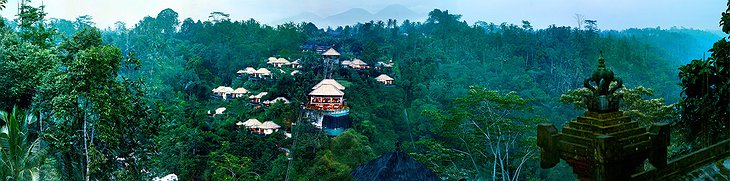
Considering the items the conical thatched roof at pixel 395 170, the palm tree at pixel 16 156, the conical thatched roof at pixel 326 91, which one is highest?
the conical thatched roof at pixel 326 91

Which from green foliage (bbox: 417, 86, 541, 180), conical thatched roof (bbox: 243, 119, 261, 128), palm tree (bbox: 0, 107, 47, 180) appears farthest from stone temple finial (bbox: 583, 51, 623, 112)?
conical thatched roof (bbox: 243, 119, 261, 128)

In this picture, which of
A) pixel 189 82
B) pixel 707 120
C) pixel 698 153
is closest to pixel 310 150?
pixel 707 120

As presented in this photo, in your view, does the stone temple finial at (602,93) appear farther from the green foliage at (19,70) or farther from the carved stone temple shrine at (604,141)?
the green foliage at (19,70)

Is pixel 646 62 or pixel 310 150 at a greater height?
pixel 646 62

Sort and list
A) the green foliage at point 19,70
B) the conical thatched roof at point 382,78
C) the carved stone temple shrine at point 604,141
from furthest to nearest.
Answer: the conical thatched roof at point 382,78, the green foliage at point 19,70, the carved stone temple shrine at point 604,141

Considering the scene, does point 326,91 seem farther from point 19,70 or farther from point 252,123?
point 19,70

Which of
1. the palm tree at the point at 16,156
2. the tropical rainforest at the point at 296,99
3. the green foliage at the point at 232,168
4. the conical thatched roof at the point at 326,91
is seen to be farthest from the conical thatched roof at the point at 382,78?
the palm tree at the point at 16,156

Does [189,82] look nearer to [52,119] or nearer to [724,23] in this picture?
[52,119]
